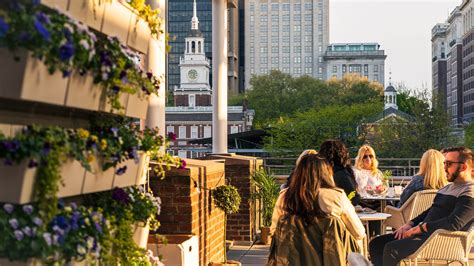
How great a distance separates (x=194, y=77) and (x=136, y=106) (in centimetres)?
11291

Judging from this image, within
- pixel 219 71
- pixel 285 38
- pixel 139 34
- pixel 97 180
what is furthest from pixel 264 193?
pixel 285 38

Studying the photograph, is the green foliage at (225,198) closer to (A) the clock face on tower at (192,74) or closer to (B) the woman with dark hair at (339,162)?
(B) the woman with dark hair at (339,162)

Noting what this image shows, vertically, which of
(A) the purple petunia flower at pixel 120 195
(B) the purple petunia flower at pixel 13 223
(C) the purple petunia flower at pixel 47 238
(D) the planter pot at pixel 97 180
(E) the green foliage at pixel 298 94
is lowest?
(C) the purple petunia flower at pixel 47 238

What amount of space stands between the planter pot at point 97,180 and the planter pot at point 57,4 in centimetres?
65

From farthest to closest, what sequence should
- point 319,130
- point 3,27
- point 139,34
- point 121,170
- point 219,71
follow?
point 319,130 → point 219,71 → point 139,34 → point 121,170 → point 3,27

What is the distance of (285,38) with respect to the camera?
7426 inches

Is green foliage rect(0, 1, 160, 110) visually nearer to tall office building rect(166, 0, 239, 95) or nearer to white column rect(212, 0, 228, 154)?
white column rect(212, 0, 228, 154)

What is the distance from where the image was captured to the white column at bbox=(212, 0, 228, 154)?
1136 cm

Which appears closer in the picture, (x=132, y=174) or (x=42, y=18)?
(x=42, y=18)

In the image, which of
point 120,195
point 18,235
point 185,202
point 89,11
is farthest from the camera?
point 185,202

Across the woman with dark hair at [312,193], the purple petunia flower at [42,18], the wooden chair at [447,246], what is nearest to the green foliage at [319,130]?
the wooden chair at [447,246]

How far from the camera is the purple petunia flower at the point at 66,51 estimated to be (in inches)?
108

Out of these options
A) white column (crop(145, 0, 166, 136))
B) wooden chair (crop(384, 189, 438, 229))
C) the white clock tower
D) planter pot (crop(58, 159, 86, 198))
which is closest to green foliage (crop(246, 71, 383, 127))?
the white clock tower

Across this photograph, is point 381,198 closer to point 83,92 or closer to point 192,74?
point 83,92
